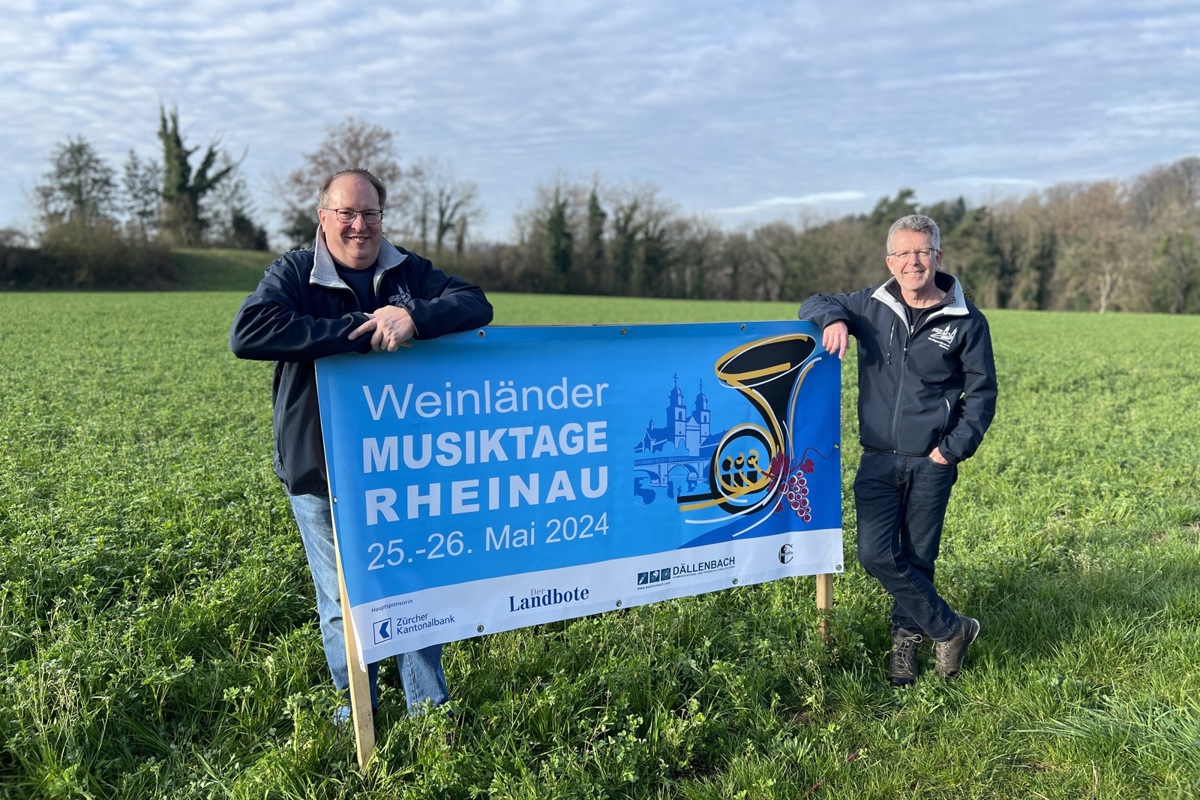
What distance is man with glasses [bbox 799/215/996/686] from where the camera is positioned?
12.1 ft

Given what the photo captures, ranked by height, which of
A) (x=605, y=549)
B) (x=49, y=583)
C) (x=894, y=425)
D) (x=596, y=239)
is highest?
(x=596, y=239)

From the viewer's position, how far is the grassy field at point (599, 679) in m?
3.03

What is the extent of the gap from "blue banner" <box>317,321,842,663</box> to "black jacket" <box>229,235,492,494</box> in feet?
0.35

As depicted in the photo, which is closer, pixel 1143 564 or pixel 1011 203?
pixel 1143 564

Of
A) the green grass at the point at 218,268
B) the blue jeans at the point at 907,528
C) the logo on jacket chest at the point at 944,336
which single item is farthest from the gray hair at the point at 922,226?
Answer: the green grass at the point at 218,268

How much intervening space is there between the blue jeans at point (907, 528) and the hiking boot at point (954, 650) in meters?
0.04

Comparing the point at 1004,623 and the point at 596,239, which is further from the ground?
the point at 596,239

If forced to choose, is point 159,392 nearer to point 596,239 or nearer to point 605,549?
point 605,549

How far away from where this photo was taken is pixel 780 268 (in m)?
78.1

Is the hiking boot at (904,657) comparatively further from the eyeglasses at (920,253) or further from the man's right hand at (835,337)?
the eyeglasses at (920,253)

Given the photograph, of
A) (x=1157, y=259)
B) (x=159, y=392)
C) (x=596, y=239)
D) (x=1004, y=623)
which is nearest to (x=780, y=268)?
(x=596, y=239)

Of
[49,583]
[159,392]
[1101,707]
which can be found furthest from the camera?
[159,392]

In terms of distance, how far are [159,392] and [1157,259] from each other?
74.7 metres

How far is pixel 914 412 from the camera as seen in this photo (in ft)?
12.3
